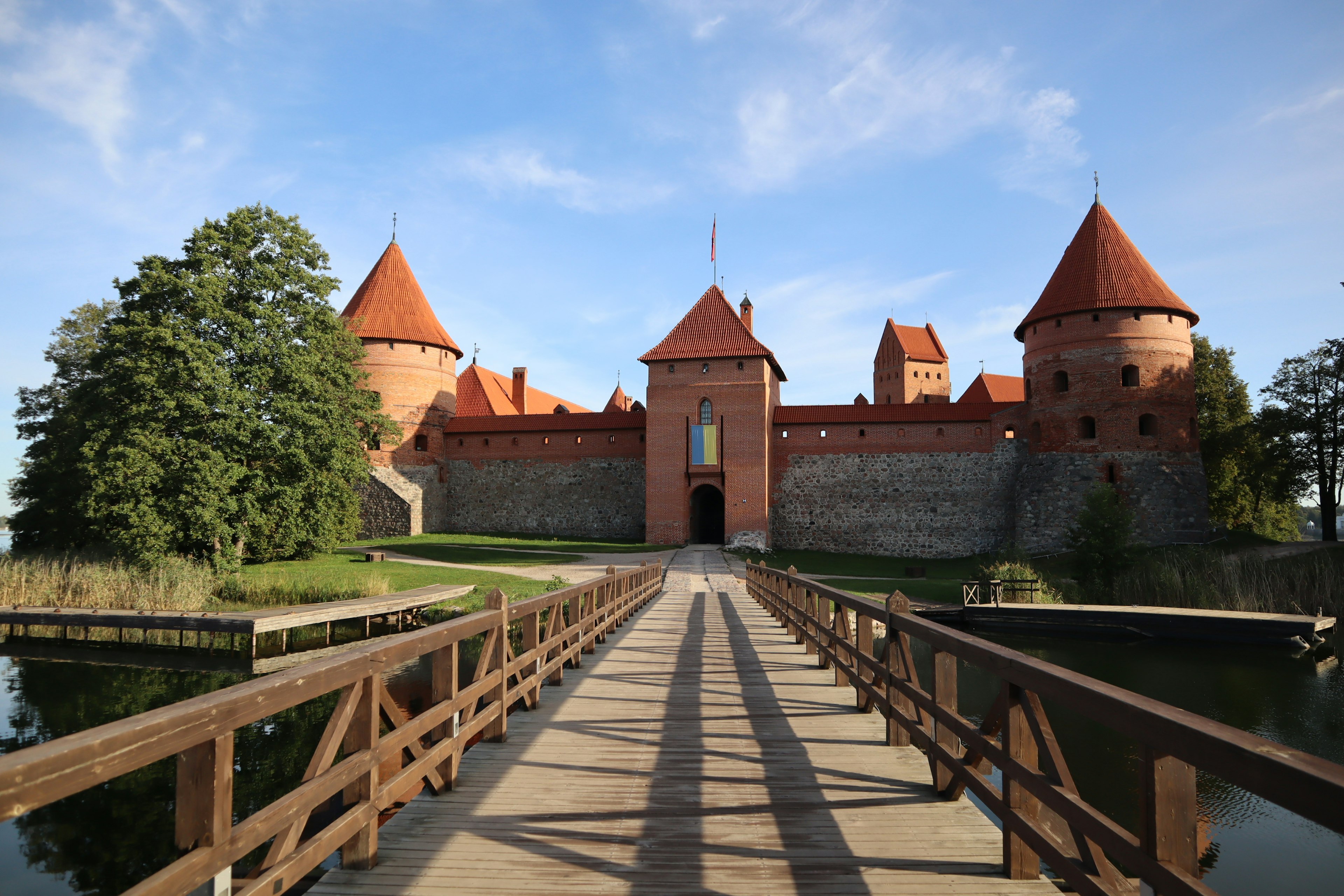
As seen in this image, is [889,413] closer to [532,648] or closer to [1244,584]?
[1244,584]

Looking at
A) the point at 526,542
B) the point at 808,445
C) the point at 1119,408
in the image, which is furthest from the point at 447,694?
the point at 1119,408

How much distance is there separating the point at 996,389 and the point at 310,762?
4597 cm

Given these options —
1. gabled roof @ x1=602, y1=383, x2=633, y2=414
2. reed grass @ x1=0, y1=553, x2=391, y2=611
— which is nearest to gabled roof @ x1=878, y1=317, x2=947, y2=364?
gabled roof @ x1=602, y1=383, x2=633, y2=414

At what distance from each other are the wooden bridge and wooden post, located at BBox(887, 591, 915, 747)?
0.01 metres

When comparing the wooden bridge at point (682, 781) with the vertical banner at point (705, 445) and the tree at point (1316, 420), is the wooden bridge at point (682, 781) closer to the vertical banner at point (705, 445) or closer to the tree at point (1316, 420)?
the vertical banner at point (705, 445)

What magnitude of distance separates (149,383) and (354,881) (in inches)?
618

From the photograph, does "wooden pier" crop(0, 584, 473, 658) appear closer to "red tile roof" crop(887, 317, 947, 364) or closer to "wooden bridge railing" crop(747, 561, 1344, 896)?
"wooden bridge railing" crop(747, 561, 1344, 896)

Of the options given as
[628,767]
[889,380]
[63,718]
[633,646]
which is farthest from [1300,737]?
[889,380]

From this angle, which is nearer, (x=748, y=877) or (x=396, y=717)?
(x=748, y=877)

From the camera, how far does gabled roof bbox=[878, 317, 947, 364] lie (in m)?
47.5

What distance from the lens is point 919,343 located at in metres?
48.3

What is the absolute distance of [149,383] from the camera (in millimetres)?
14797

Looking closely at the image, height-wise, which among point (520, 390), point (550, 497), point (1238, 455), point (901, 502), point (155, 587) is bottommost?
point (155, 587)

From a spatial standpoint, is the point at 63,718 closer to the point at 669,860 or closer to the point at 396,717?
the point at 396,717
